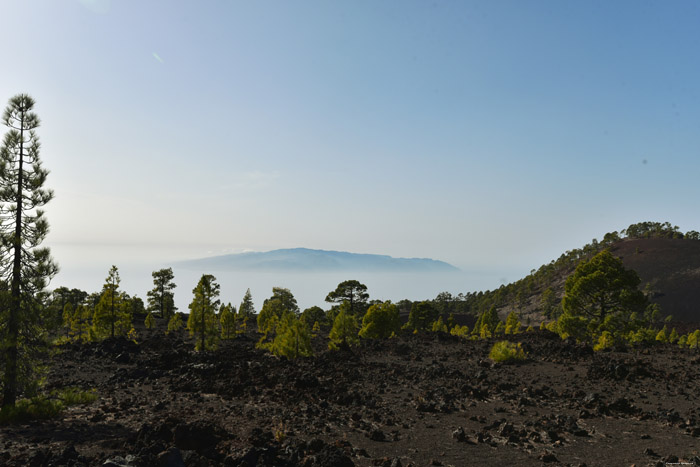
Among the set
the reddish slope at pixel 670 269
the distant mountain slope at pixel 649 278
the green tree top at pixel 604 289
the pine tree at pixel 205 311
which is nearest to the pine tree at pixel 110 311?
the pine tree at pixel 205 311

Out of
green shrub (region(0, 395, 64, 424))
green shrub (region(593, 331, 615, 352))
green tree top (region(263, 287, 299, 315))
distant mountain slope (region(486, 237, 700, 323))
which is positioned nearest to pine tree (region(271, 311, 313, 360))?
green shrub (region(0, 395, 64, 424))

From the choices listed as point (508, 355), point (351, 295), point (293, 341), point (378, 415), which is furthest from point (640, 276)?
point (378, 415)

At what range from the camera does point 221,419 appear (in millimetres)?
16797

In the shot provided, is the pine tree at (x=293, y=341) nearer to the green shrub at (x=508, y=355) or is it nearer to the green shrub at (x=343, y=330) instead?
the green shrub at (x=343, y=330)

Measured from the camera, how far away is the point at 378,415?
17.0m

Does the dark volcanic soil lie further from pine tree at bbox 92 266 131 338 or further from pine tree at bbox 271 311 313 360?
pine tree at bbox 92 266 131 338

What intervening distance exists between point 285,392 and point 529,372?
16129mm

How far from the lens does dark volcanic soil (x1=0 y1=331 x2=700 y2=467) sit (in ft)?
39.5

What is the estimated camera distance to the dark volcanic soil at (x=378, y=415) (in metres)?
12.0

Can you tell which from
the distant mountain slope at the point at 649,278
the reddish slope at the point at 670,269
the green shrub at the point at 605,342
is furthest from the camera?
the distant mountain slope at the point at 649,278

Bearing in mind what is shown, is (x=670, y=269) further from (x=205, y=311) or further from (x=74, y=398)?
(x=74, y=398)

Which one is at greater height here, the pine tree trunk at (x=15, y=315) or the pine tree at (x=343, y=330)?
the pine tree trunk at (x=15, y=315)

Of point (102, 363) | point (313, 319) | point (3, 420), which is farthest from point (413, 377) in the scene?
point (313, 319)

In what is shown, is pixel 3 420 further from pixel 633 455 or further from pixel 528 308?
pixel 528 308
